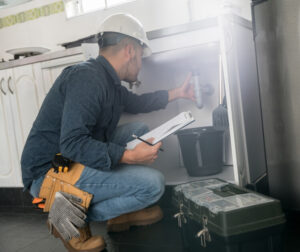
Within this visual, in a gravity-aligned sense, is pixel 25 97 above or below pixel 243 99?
above

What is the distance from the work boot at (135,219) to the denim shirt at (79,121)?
0.42 m

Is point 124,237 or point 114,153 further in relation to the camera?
point 124,237

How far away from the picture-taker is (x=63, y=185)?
1517 mm

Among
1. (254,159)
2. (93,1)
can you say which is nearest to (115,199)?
(254,159)

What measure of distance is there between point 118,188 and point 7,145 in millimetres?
1251

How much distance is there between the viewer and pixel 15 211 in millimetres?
2436

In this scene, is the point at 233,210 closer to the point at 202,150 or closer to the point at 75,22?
the point at 202,150

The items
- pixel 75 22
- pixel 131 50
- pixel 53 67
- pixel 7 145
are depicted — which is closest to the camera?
pixel 131 50

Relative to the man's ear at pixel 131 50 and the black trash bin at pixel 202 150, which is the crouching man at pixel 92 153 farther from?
the black trash bin at pixel 202 150

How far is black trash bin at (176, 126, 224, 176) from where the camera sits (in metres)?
1.84

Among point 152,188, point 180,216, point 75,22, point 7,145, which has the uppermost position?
point 75,22

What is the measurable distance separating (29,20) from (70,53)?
4.26ft

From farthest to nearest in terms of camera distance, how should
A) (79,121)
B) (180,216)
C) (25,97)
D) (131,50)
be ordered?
(25,97), (131,50), (180,216), (79,121)

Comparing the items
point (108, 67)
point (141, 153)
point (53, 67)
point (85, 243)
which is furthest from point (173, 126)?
point (53, 67)
